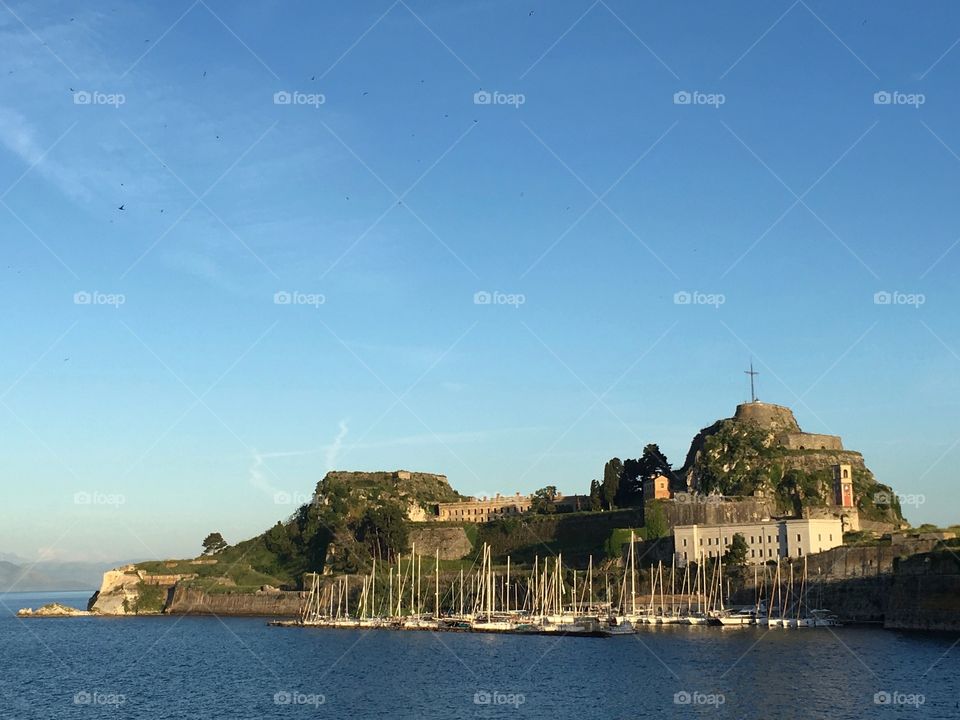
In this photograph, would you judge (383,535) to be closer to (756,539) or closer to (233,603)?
(233,603)

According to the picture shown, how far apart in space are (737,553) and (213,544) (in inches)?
3103

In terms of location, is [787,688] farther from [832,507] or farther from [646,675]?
[832,507]

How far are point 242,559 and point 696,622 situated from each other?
69.1 m

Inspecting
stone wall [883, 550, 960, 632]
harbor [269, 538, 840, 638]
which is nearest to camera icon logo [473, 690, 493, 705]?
harbor [269, 538, 840, 638]

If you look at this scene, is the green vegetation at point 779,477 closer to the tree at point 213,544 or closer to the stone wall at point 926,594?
the stone wall at point 926,594

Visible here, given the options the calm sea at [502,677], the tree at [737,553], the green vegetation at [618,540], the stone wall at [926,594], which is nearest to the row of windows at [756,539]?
the tree at [737,553]

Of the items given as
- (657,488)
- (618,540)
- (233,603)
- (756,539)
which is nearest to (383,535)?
(233,603)

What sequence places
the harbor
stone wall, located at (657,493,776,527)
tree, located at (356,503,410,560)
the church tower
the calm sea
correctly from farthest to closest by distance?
tree, located at (356,503,410,560)
the church tower
stone wall, located at (657,493,776,527)
the harbor
the calm sea

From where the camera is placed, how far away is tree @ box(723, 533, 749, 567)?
315 ft

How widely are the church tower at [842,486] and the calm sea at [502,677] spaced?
28.4 metres

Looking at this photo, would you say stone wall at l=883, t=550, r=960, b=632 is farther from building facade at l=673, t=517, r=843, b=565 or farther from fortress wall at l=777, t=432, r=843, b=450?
fortress wall at l=777, t=432, r=843, b=450

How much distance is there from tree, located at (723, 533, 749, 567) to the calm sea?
612 inches

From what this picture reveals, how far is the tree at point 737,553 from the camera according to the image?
315 feet

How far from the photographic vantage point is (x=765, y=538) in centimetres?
9644
